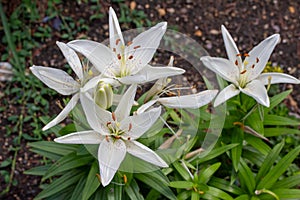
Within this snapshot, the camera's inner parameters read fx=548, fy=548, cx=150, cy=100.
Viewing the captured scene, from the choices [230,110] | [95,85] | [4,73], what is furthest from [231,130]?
[4,73]

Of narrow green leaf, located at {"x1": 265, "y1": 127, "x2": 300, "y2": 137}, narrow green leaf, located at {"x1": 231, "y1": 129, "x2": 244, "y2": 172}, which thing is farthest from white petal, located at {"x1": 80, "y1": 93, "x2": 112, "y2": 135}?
narrow green leaf, located at {"x1": 265, "y1": 127, "x2": 300, "y2": 137}

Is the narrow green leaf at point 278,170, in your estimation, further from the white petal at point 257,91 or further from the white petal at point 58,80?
the white petal at point 58,80

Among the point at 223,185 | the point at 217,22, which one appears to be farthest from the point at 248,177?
the point at 217,22

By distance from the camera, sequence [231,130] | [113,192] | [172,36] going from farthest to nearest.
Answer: [231,130] < [113,192] < [172,36]

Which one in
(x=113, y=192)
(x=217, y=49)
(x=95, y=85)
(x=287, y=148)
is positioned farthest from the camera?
(x=217, y=49)

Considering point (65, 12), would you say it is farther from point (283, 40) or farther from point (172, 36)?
point (172, 36)

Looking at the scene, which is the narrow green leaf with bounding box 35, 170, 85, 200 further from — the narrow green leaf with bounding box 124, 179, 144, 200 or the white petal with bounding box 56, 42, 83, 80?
the white petal with bounding box 56, 42, 83, 80

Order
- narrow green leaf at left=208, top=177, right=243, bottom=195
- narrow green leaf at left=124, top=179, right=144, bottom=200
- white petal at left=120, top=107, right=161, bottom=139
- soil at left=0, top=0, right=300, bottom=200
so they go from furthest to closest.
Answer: soil at left=0, top=0, right=300, bottom=200, narrow green leaf at left=208, top=177, right=243, bottom=195, narrow green leaf at left=124, top=179, right=144, bottom=200, white petal at left=120, top=107, right=161, bottom=139
